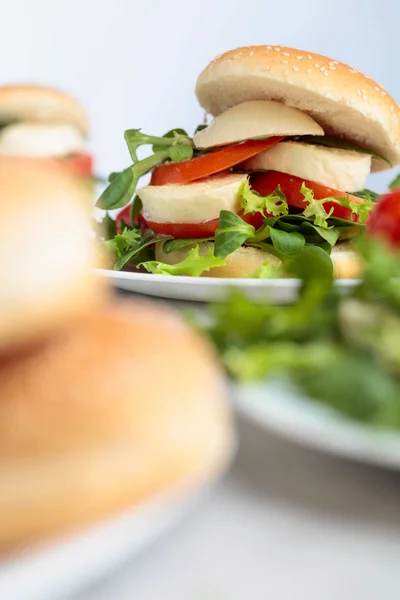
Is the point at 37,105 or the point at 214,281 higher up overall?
the point at 214,281

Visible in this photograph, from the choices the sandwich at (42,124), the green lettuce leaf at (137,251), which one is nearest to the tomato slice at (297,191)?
the green lettuce leaf at (137,251)

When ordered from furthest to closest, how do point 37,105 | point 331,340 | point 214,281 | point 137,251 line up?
1. point 37,105
2. point 137,251
3. point 214,281
4. point 331,340

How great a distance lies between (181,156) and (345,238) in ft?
1.76

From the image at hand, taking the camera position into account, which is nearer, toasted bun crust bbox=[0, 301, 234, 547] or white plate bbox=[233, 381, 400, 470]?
toasted bun crust bbox=[0, 301, 234, 547]

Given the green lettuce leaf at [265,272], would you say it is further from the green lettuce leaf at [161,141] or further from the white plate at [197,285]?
the green lettuce leaf at [161,141]

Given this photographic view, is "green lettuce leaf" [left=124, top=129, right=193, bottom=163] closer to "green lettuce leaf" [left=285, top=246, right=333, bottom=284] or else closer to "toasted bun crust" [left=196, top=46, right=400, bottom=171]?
"toasted bun crust" [left=196, top=46, right=400, bottom=171]

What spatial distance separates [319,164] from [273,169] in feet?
0.43

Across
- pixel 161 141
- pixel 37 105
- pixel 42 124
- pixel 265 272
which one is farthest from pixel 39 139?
pixel 265 272

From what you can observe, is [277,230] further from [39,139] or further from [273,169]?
[39,139]

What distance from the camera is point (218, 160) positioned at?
1.93 meters

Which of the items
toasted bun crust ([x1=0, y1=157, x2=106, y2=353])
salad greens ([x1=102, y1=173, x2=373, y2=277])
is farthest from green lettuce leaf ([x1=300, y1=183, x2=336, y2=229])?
toasted bun crust ([x1=0, y1=157, x2=106, y2=353])

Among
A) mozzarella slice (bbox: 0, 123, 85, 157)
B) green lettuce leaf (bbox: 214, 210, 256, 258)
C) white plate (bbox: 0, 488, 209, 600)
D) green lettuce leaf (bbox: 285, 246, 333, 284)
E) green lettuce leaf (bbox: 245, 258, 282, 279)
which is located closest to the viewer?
white plate (bbox: 0, 488, 209, 600)

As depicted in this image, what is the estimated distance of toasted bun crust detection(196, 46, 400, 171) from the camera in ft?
5.87

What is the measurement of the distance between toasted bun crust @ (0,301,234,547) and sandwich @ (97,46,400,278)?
4.12 ft
